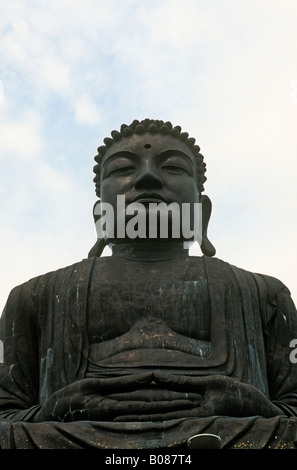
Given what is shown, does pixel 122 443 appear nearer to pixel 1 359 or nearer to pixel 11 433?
pixel 11 433

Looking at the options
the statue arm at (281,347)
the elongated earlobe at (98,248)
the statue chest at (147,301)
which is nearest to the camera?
the statue chest at (147,301)

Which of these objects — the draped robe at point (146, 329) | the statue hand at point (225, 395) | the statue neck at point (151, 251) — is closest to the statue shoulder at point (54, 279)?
the draped robe at point (146, 329)

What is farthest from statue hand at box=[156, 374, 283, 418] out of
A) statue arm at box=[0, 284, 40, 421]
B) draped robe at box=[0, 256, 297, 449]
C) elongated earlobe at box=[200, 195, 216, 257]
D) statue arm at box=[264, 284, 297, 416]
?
elongated earlobe at box=[200, 195, 216, 257]

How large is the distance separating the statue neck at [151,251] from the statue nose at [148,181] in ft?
1.91

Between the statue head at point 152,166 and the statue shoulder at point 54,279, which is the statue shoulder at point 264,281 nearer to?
the statue head at point 152,166

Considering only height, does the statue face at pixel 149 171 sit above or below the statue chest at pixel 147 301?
above

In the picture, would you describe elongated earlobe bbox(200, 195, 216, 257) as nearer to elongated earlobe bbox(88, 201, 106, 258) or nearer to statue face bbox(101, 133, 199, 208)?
statue face bbox(101, 133, 199, 208)

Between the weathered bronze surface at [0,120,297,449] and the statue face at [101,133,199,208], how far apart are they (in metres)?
0.01

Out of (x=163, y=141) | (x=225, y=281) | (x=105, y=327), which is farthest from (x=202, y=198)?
(x=105, y=327)

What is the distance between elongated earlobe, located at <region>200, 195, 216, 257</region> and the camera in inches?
484

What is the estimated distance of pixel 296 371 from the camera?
11055mm

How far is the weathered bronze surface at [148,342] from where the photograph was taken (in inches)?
373
